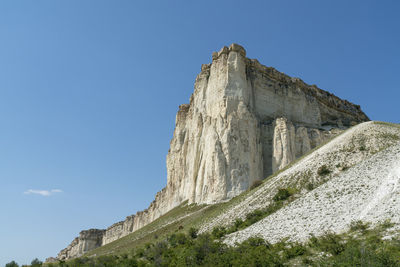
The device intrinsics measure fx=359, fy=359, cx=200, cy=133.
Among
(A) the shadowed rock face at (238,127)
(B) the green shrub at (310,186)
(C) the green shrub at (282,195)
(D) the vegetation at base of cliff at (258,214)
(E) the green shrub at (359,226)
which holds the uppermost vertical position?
(A) the shadowed rock face at (238,127)

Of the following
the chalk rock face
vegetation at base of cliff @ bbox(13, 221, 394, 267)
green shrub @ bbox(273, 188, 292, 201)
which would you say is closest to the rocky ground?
Result: green shrub @ bbox(273, 188, 292, 201)

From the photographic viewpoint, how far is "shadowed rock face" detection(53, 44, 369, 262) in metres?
54.4

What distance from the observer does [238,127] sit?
57.2 meters

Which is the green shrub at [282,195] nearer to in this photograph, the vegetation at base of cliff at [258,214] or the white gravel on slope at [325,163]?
the vegetation at base of cliff at [258,214]

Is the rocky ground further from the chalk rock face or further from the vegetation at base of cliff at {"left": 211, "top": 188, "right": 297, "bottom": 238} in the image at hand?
the chalk rock face

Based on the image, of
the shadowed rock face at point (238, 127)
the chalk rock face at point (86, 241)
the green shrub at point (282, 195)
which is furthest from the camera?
the chalk rock face at point (86, 241)

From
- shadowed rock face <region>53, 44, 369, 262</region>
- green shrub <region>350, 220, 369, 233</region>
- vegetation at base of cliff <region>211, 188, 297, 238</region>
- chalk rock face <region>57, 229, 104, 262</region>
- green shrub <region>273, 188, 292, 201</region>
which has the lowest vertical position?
green shrub <region>350, 220, 369, 233</region>

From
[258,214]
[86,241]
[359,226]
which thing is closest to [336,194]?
[359,226]

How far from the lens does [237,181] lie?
5197cm

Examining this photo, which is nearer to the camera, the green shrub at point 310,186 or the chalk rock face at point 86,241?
the green shrub at point 310,186

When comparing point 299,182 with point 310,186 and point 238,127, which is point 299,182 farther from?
point 238,127

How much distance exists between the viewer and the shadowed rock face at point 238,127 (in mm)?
54375

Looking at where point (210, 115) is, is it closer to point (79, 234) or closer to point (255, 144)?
point (255, 144)

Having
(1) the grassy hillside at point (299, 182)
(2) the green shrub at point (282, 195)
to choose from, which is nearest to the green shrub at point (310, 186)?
(1) the grassy hillside at point (299, 182)
